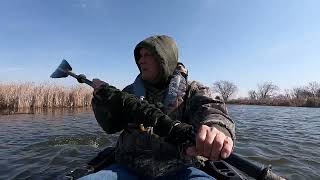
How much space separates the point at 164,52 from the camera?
404cm

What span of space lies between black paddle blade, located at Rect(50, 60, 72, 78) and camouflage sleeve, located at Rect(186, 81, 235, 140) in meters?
1.58

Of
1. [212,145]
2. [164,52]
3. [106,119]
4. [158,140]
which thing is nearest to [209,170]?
[158,140]

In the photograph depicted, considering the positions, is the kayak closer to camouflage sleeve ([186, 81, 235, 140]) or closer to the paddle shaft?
camouflage sleeve ([186, 81, 235, 140])

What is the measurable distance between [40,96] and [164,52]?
77.7ft

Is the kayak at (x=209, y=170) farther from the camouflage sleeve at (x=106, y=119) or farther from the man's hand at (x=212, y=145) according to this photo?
the man's hand at (x=212, y=145)

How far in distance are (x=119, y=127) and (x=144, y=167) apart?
52 cm

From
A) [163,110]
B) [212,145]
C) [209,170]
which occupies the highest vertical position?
[163,110]

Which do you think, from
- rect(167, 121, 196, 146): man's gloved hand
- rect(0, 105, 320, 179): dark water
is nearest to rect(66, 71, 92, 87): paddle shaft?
rect(167, 121, 196, 146): man's gloved hand

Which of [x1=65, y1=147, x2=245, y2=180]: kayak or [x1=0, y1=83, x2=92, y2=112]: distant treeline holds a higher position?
[x1=0, y1=83, x2=92, y2=112]: distant treeline

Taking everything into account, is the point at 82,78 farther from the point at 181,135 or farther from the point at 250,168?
the point at 250,168

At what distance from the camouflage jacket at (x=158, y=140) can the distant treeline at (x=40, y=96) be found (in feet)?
69.2

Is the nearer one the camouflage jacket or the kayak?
the camouflage jacket

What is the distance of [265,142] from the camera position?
10914 mm

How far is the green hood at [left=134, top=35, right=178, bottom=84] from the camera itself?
401 centimetres
